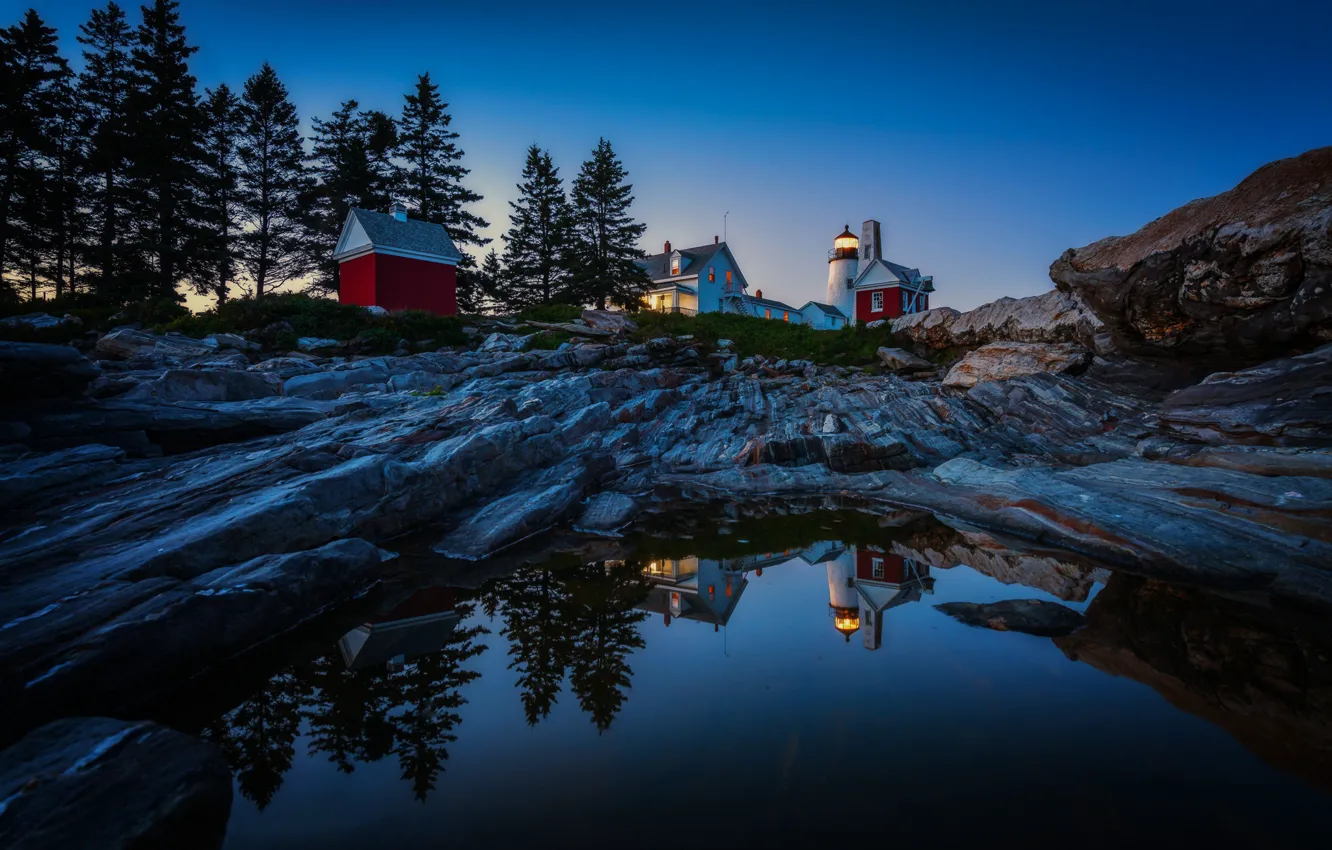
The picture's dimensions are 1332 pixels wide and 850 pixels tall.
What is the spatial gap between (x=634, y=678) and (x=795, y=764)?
245 centimetres

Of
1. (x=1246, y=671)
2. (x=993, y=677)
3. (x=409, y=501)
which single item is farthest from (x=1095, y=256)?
(x=409, y=501)

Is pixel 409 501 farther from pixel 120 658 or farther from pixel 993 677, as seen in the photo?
pixel 993 677

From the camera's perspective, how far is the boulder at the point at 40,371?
11672 mm

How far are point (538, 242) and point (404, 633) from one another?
45.0 meters

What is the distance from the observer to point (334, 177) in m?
43.4

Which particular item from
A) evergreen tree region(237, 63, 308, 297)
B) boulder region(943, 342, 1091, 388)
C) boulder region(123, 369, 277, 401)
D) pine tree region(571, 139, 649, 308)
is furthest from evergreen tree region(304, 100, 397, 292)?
boulder region(943, 342, 1091, 388)

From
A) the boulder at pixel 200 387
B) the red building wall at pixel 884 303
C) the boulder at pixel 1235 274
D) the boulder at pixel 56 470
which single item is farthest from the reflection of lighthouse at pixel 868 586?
the red building wall at pixel 884 303

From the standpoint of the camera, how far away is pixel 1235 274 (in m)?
13.4

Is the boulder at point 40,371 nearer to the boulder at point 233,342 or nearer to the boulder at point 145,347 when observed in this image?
the boulder at point 145,347

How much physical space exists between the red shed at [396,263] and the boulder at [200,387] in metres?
16.6

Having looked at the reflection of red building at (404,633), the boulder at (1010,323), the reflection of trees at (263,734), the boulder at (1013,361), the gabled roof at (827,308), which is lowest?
the reflection of trees at (263,734)

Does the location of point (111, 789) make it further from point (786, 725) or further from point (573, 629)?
point (786, 725)

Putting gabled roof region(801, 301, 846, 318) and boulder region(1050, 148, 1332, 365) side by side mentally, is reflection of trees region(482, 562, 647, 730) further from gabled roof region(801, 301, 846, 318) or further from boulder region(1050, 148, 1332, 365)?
gabled roof region(801, 301, 846, 318)

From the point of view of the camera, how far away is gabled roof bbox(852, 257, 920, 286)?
49.4 metres
